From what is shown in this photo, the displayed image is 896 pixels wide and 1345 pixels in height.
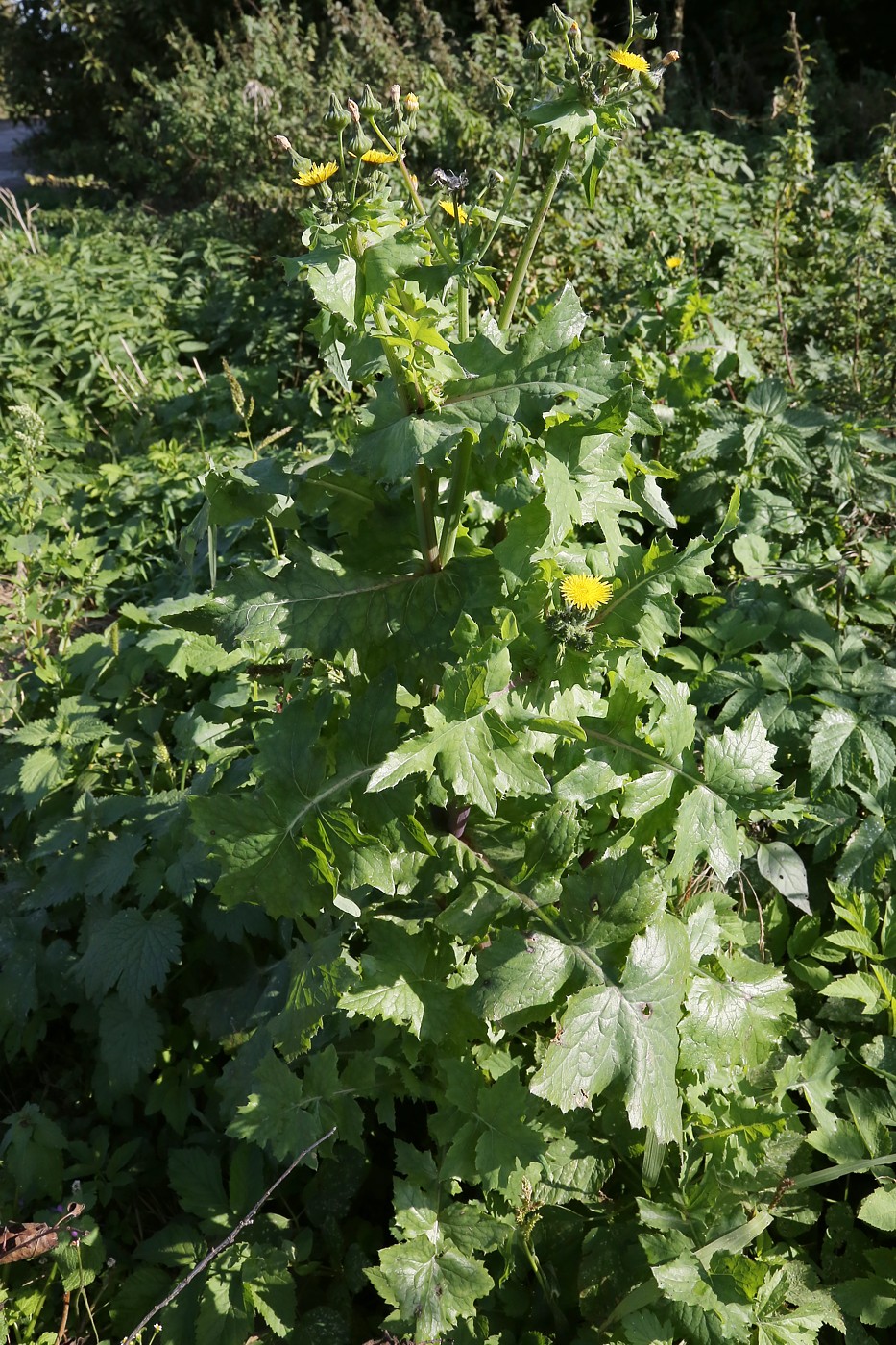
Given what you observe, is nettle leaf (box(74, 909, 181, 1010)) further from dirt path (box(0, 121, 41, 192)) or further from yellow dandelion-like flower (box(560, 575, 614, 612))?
dirt path (box(0, 121, 41, 192))

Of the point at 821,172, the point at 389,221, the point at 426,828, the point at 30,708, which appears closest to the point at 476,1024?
the point at 426,828

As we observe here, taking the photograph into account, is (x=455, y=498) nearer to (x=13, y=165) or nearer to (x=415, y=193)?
(x=415, y=193)

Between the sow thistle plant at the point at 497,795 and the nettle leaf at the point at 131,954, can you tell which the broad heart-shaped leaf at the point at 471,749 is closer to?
the sow thistle plant at the point at 497,795

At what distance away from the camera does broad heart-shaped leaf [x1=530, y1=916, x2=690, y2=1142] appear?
1457mm

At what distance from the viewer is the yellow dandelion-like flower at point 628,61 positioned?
1413 millimetres

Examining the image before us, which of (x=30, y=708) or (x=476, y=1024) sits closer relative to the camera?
(x=476, y=1024)

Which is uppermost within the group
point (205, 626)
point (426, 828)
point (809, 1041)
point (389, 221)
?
point (389, 221)

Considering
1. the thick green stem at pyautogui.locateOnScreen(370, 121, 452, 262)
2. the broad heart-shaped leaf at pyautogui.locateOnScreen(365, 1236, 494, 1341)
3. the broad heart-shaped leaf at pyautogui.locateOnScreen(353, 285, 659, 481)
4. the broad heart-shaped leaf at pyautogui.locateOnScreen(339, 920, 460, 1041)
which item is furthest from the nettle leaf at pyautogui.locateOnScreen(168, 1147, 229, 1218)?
the thick green stem at pyautogui.locateOnScreen(370, 121, 452, 262)

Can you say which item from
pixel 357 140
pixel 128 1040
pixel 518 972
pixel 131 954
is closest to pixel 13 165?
pixel 131 954

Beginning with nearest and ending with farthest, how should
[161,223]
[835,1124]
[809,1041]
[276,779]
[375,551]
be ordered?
[276,779] < [375,551] < [835,1124] < [809,1041] < [161,223]

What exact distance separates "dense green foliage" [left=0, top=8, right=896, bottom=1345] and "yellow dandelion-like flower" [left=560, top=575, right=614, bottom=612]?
1 centimetres

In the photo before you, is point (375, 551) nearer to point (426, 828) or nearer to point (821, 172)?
point (426, 828)

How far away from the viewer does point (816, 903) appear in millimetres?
2387

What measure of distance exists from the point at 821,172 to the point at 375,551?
5505 millimetres
